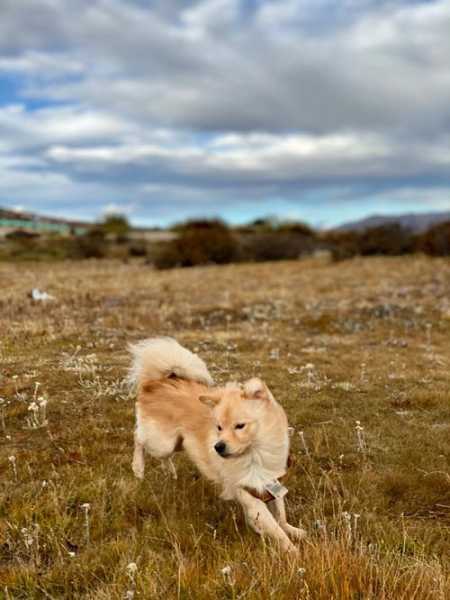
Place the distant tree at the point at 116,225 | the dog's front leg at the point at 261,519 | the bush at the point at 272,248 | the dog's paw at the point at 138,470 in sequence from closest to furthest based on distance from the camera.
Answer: the dog's front leg at the point at 261,519 < the dog's paw at the point at 138,470 < the bush at the point at 272,248 < the distant tree at the point at 116,225

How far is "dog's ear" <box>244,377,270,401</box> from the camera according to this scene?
5.08 metres

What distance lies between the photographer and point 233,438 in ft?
16.6

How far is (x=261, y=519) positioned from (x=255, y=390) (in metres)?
1.03

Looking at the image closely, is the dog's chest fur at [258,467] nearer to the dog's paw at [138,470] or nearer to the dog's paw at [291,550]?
the dog's paw at [291,550]

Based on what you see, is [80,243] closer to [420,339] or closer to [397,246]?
[397,246]

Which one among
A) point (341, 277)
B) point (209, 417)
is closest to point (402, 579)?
point (209, 417)

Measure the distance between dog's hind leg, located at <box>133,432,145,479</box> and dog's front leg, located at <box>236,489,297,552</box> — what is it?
59.4 inches

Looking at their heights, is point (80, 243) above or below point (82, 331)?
above

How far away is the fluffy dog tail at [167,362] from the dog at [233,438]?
18 cm

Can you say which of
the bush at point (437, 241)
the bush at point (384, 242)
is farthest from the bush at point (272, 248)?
the bush at point (437, 241)

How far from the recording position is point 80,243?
44875mm

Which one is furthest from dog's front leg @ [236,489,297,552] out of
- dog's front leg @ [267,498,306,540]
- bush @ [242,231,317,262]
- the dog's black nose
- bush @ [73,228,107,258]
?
bush @ [73,228,107,258]

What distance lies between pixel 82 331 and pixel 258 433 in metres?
8.89

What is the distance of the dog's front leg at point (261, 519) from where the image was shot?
15.9 ft
